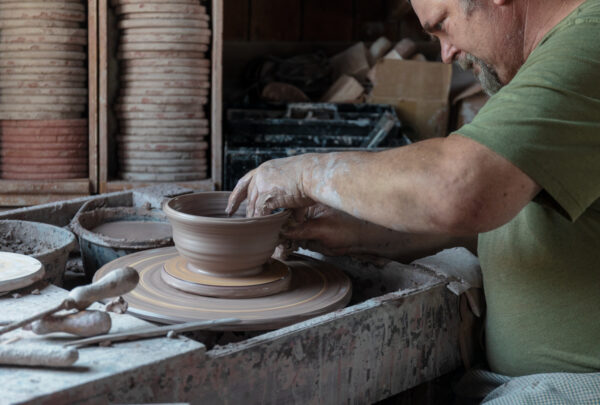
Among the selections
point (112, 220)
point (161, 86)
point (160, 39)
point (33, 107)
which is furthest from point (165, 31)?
point (112, 220)

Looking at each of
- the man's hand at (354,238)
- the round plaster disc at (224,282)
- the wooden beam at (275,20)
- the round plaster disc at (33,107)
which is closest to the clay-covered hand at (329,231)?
the man's hand at (354,238)

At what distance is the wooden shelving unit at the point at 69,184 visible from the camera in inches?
160

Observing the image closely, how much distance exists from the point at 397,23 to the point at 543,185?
17.3ft

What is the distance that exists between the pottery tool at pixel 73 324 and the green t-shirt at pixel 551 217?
863mm

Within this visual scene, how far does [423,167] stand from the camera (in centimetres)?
146

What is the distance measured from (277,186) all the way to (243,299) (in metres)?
0.33

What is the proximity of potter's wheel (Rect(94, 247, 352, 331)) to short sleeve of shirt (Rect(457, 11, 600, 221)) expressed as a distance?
0.70 metres

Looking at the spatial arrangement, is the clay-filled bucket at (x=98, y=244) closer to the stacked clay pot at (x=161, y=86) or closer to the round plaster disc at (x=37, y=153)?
the stacked clay pot at (x=161, y=86)

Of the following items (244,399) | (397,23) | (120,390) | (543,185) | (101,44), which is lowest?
(244,399)

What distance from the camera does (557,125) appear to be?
1360 millimetres

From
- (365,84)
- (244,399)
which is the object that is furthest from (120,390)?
(365,84)

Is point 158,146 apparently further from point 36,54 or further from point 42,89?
point 36,54

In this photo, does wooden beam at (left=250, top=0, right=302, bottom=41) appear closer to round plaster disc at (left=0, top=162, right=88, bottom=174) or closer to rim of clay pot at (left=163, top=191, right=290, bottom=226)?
round plaster disc at (left=0, top=162, right=88, bottom=174)

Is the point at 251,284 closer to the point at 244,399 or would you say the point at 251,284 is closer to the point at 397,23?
the point at 244,399
